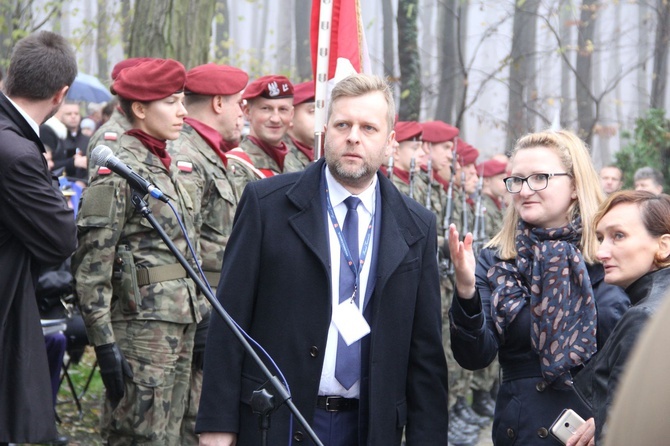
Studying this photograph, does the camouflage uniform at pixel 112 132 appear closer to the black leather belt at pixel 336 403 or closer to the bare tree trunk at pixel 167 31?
the black leather belt at pixel 336 403

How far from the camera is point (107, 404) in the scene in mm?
5734

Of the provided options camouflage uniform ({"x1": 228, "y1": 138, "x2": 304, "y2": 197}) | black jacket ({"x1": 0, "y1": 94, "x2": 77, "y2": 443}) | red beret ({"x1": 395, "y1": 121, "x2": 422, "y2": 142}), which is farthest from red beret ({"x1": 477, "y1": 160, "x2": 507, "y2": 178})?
black jacket ({"x1": 0, "y1": 94, "x2": 77, "y2": 443})

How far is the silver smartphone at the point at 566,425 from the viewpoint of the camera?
4016 millimetres

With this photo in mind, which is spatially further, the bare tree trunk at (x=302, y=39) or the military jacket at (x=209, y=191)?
the bare tree trunk at (x=302, y=39)

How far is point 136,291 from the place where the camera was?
18.4 feet

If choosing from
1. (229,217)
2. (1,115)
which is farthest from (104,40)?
(1,115)

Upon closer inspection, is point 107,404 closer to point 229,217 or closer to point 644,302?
point 229,217

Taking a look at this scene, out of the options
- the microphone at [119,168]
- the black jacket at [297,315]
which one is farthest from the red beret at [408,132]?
the microphone at [119,168]

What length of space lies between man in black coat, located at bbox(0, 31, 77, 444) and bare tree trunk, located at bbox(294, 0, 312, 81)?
15.0 m

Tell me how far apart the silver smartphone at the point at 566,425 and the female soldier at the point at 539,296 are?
119 mm

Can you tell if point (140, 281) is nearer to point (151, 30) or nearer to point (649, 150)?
point (151, 30)

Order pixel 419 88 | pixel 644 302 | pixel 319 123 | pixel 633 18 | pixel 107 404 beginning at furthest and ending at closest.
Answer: pixel 633 18 < pixel 419 88 < pixel 319 123 < pixel 107 404 < pixel 644 302

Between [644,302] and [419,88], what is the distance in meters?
14.1

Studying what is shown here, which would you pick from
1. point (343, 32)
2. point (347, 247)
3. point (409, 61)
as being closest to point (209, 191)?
point (343, 32)
